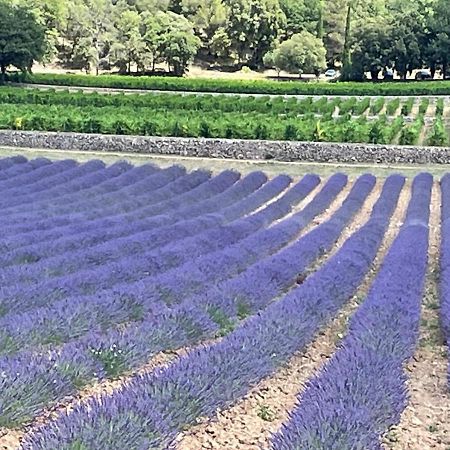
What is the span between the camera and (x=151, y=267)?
30.0 feet

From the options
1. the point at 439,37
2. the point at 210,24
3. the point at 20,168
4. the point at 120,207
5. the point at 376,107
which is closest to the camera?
the point at 120,207

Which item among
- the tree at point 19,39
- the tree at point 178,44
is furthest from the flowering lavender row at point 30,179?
the tree at point 178,44

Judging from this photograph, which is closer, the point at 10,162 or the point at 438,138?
the point at 10,162

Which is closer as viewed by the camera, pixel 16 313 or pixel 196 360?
pixel 196 360

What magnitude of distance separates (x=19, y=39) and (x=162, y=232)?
39.7m

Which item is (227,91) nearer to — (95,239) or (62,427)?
(95,239)

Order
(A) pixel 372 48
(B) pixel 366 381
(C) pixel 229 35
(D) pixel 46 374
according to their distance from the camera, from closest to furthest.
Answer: (D) pixel 46 374
(B) pixel 366 381
(A) pixel 372 48
(C) pixel 229 35

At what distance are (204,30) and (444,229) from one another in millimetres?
60817

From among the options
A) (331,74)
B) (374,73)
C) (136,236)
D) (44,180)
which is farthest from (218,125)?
(331,74)

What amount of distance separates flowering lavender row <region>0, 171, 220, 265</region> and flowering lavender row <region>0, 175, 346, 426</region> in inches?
155

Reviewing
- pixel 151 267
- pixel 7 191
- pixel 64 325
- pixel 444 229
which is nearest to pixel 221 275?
pixel 151 267

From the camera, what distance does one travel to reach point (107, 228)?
11727 mm

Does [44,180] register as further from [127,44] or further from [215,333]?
[127,44]

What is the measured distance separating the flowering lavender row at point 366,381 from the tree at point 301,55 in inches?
2081
